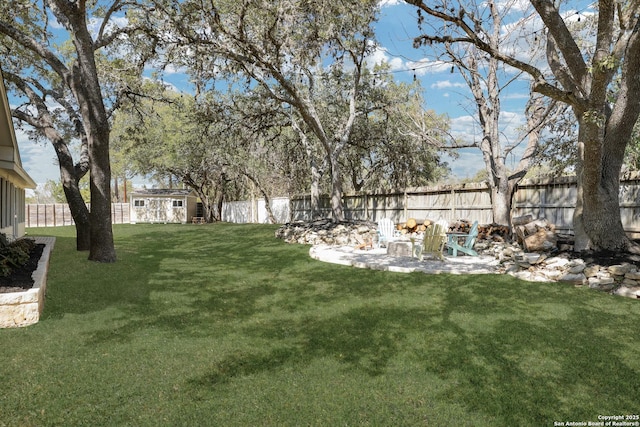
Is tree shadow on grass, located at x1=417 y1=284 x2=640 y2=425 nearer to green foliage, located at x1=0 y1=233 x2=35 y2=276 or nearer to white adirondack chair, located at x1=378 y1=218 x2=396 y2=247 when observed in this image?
white adirondack chair, located at x1=378 y1=218 x2=396 y2=247

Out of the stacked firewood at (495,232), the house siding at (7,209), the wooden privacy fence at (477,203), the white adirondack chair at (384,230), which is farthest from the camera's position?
the white adirondack chair at (384,230)

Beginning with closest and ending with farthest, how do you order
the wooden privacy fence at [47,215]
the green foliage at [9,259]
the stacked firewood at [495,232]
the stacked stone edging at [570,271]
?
the green foliage at [9,259] → the stacked stone edging at [570,271] → the stacked firewood at [495,232] → the wooden privacy fence at [47,215]

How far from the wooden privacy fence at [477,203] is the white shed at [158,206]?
62.2 ft

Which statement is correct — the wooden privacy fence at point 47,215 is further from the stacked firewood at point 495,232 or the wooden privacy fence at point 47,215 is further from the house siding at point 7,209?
the stacked firewood at point 495,232

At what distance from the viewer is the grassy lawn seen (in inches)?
113

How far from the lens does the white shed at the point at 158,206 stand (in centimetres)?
3219

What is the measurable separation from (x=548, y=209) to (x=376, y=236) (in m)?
4.89

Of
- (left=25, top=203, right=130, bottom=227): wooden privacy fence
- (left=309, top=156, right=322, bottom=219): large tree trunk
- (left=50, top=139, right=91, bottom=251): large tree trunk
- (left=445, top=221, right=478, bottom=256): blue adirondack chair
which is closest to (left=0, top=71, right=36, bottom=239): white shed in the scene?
(left=50, top=139, right=91, bottom=251): large tree trunk

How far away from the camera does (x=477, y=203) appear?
460 inches

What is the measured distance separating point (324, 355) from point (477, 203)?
9335mm

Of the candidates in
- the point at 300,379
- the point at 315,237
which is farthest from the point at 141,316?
the point at 315,237

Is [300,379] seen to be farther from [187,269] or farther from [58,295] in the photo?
[187,269]

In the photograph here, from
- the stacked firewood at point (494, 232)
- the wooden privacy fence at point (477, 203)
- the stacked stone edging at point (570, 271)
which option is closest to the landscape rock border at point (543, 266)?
the stacked stone edging at point (570, 271)

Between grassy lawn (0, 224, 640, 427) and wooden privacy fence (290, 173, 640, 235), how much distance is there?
3.67 metres
